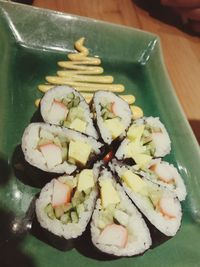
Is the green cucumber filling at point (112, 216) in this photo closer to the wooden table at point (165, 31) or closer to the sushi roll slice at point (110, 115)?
the sushi roll slice at point (110, 115)

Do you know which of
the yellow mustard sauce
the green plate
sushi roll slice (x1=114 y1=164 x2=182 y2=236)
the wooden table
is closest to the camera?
the green plate

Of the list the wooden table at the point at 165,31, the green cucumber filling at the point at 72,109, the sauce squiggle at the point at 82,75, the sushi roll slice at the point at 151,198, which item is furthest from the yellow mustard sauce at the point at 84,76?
the sushi roll slice at the point at 151,198

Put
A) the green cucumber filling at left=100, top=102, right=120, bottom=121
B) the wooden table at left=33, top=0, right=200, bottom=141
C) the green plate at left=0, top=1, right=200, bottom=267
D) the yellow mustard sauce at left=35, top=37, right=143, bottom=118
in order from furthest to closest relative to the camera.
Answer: the wooden table at left=33, top=0, right=200, bottom=141 < the yellow mustard sauce at left=35, top=37, right=143, bottom=118 < the green cucumber filling at left=100, top=102, right=120, bottom=121 < the green plate at left=0, top=1, right=200, bottom=267

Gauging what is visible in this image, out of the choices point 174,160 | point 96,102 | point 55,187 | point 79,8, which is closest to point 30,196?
point 55,187

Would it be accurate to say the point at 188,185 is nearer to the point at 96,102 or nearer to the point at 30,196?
the point at 96,102

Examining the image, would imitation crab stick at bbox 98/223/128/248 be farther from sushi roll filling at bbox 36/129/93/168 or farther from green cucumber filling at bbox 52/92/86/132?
green cucumber filling at bbox 52/92/86/132

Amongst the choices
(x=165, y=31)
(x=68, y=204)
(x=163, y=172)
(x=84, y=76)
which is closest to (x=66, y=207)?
(x=68, y=204)

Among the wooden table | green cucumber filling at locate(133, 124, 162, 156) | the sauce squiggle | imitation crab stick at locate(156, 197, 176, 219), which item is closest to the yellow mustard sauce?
the sauce squiggle
